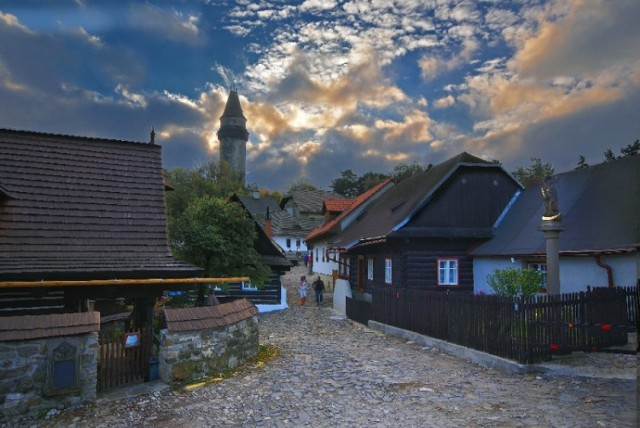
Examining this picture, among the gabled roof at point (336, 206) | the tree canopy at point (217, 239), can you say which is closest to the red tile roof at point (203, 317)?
the tree canopy at point (217, 239)

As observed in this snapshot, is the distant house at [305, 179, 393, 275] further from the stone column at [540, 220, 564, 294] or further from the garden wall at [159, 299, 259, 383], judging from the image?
the garden wall at [159, 299, 259, 383]

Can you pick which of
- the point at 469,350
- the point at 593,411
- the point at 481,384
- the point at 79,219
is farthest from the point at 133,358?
the point at 593,411

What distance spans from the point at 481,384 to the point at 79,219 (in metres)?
10.4

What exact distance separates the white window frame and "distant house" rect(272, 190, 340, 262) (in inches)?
1374

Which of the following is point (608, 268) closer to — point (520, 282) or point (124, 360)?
point (520, 282)

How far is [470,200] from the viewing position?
20.8 m

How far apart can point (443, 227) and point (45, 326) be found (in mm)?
16279

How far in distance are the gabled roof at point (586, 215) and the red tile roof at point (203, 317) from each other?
9782 millimetres

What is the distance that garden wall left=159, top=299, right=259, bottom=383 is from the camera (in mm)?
9242

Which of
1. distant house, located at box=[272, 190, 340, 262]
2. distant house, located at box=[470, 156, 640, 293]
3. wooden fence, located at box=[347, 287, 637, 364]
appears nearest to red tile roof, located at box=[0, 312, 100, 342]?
wooden fence, located at box=[347, 287, 637, 364]

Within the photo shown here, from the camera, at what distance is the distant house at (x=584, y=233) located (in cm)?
1370

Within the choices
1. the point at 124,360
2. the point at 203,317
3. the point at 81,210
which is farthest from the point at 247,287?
the point at 124,360

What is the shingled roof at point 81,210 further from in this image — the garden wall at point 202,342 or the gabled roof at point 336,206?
the gabled roof at point 336,206

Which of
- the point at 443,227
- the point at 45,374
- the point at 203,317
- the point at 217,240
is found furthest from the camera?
the point at 443,227
